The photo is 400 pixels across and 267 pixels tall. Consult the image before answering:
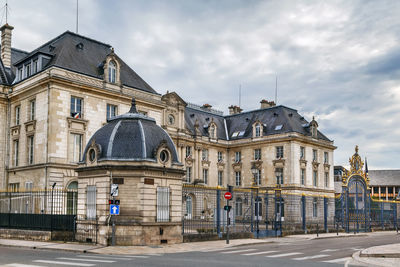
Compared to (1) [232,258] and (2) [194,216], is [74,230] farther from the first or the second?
(1) [232,258]

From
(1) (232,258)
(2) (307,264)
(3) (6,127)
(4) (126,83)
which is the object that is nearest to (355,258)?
(2) (307,264)

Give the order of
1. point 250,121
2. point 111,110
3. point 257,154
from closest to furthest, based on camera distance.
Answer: point 111,110
point 257,154
point 250,121

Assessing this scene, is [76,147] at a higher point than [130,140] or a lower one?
higher

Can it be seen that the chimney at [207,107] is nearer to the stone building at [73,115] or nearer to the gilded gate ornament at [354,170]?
the stone building at [73,115]

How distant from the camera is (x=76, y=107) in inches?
1606

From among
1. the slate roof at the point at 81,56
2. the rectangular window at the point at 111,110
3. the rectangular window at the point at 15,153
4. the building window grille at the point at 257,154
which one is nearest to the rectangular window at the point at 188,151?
the building window grille at the point at 257,154

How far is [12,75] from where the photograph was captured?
4550 centimetres

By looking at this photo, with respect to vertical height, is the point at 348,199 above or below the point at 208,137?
below

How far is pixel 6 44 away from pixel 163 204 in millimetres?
28710

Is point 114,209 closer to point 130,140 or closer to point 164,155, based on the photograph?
point 130,140

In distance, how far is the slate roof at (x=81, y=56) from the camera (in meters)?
41.2

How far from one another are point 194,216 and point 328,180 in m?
42.6

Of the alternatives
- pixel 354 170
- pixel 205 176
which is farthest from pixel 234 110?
pixel 354 170

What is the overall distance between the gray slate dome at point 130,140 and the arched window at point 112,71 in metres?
17.9
